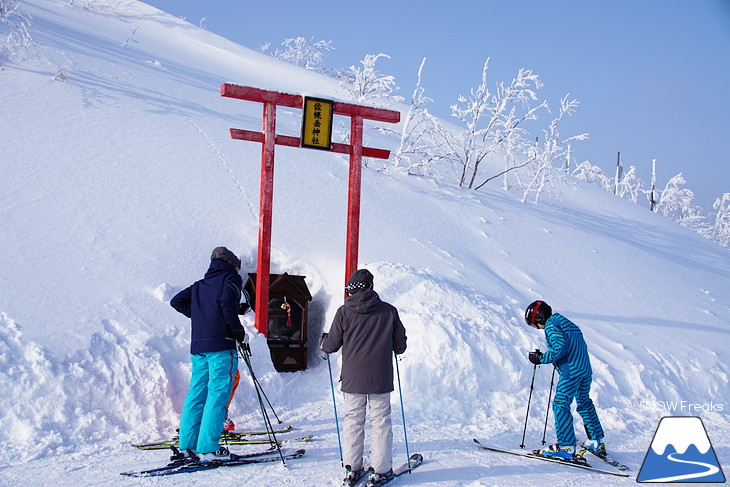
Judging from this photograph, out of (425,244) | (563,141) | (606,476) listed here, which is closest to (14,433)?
(606,476)

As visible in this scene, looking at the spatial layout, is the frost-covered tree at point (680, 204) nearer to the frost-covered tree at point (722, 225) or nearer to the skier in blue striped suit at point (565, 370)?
the frost-covered tree at point (722, 225)

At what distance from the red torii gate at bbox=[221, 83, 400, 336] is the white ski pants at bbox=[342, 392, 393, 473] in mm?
3173

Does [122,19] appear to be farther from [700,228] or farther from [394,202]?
[700,228]

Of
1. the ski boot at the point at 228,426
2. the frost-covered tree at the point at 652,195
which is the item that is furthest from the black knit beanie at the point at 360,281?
the frost-covered tree at the point at 652,195

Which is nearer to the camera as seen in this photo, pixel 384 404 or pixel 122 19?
pixel 384 404

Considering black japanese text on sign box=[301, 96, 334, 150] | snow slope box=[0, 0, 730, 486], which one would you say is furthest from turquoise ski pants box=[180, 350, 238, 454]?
black japanese text on sign box=[301, 96, 334, 150]

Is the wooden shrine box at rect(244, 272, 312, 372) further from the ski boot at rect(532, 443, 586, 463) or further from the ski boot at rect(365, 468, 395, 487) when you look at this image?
the ski boot at rect(532, 443, 586, 463)

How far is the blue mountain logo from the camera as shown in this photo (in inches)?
183

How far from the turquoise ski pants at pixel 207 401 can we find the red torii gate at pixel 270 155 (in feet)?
8.01

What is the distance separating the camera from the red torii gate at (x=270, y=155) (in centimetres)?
729

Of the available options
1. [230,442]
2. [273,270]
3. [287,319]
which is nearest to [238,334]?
[230,442]

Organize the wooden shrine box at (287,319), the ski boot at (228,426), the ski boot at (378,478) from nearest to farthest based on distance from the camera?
the ski boot at (378,478)
the ski boot at (228,426)
the wooden shrine box at (287,319)

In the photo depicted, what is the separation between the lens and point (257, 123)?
1459cm

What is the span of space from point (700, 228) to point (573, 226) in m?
28.6
